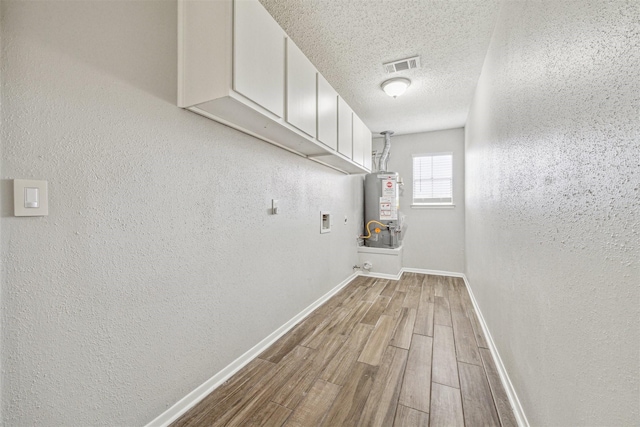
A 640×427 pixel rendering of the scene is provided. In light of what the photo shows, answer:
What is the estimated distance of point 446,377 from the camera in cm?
170

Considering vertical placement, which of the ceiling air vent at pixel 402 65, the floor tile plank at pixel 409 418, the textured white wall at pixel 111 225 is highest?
the ceiling air vent at pixel 402 65

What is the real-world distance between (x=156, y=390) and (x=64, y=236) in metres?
0.89

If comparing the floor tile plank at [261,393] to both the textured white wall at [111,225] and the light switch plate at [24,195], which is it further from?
the light switch plate at [24,195]

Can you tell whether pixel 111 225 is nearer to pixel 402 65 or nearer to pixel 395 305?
pixel 402 65

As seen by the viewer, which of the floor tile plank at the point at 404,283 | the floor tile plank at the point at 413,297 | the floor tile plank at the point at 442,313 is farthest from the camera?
the floor tile plank at the point at 404,283

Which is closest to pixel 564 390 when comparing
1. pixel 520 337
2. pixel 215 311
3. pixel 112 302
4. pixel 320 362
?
pixel 520 337

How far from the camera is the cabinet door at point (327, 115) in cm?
221

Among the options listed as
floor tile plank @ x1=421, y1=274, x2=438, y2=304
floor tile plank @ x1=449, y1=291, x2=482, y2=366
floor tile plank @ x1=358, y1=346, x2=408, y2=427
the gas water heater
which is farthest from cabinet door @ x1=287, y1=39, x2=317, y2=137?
floor tile plank @ x1=421, y1=274, x2=438, y2=304

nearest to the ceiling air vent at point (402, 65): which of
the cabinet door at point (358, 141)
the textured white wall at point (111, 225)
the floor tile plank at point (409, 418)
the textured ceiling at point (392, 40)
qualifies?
the textured ceiling at point (392, 40)

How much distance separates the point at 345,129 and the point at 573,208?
226cm

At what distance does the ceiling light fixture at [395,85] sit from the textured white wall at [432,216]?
1.99 m

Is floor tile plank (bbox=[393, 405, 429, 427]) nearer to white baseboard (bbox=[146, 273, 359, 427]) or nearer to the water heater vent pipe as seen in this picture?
white baseboard (bbox=[146, 273, 359, 427])

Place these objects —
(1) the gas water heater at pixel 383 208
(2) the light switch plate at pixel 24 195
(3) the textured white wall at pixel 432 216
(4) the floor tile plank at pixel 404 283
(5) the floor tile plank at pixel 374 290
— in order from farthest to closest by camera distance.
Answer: (3) the textured white wall at pixel 432 216
(1) the gas water heater at pixel 383 208
(4) the floor tile plank at pixel 404 283
(5) the floor tile plank at pixel 374 290
(2) the light switch plate at pixel 24 195

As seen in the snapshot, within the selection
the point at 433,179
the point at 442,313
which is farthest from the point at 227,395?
the point at 433,179
